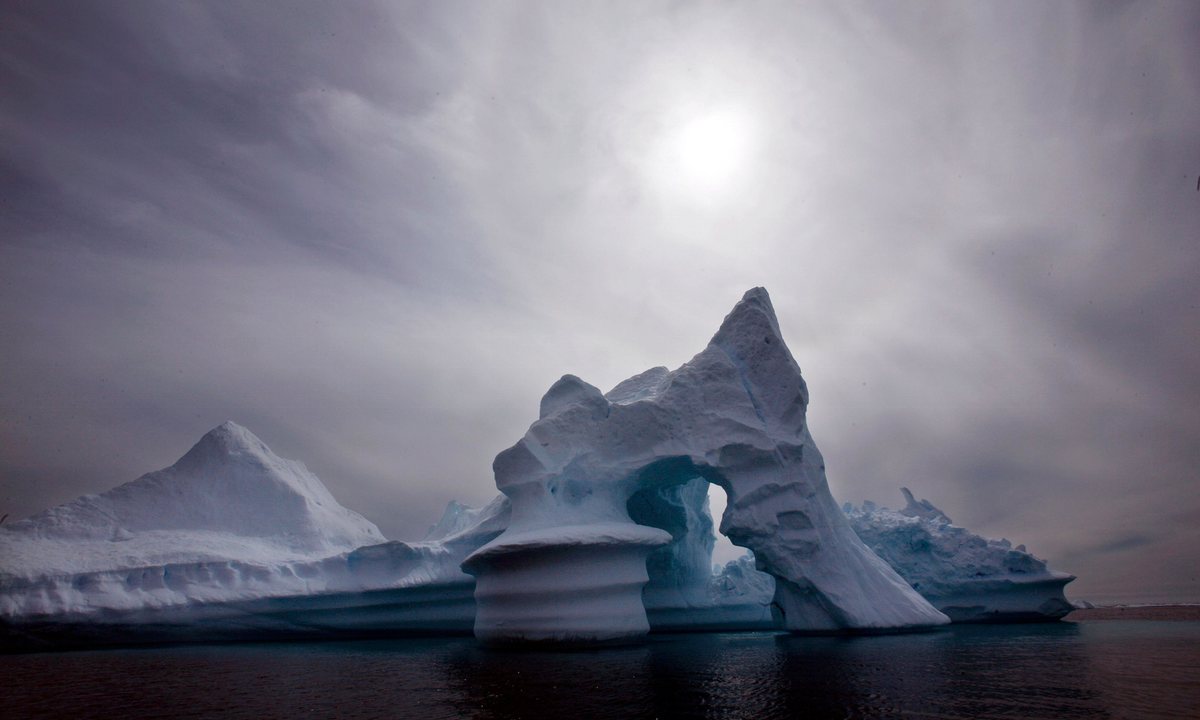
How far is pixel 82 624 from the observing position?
13.7 meters

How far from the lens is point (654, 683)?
6.86 metres

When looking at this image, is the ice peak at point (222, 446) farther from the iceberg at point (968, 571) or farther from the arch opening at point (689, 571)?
the iceberg at point (968, 571)

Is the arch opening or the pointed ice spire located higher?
the pointed ice spire

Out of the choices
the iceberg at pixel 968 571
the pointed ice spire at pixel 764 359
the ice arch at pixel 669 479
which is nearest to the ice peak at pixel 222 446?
the ice arch at pixel 669 479

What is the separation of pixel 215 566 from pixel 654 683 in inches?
489

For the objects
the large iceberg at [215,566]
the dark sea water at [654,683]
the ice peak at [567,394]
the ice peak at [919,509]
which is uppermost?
the ice peak at [567,394]

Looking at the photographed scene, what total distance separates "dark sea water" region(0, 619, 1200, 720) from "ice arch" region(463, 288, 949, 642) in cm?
117

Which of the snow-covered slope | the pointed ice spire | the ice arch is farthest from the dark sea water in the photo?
the pointed ice spire

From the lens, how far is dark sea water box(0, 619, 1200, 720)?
5.41 m

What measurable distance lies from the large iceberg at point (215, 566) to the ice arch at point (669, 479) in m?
3.19

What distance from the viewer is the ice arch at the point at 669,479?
38.2ft

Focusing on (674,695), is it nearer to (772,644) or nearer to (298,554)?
(772,644)

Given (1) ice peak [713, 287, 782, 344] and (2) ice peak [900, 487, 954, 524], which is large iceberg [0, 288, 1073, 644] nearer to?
(1) ice peak [713, 287, 782, 344]

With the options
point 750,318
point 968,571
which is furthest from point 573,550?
point 968,571
